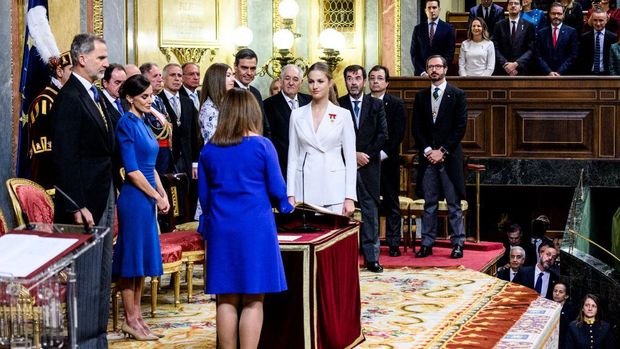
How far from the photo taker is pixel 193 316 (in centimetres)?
713

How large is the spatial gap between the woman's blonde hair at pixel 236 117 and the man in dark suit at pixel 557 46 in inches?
284

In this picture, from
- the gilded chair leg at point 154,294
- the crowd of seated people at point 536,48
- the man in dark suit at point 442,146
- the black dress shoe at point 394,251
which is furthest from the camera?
the crowd of seated people at point 536,48

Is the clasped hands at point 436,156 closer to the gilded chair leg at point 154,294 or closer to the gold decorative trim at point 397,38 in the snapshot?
the gilded chair leg at point 154,294

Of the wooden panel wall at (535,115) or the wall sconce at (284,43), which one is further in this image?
the wall sconce at (284,43)

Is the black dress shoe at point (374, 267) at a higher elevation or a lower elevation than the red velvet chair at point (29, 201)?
lower

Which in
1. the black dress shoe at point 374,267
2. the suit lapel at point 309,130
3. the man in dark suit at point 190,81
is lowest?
the black dress shoe at point 374,267

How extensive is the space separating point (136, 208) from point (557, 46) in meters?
7.09

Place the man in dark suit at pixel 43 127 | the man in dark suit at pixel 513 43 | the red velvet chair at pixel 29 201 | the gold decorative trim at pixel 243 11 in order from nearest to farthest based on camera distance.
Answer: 1. the red velvet chair at pixel 29 201
2. the man in dark suit at pixel 43 127
3. the man in dark suit at pixel 513 43
4. the gold decorative trim at pixel 243 11

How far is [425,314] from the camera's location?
24.2 ft

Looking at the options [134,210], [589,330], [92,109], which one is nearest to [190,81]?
[134,210]

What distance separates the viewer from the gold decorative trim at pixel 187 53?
12023 mm

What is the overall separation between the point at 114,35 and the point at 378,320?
465 cm

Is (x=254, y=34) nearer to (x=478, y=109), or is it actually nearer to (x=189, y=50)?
(x=189, y=50)

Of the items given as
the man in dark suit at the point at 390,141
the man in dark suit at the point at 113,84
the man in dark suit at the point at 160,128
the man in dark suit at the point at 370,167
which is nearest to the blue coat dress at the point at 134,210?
the man in dark suit at the point at 113,84
